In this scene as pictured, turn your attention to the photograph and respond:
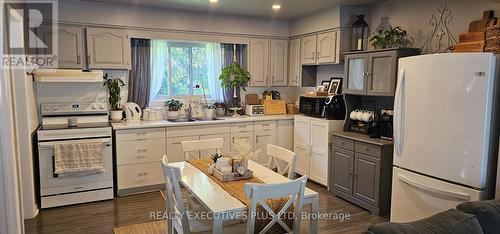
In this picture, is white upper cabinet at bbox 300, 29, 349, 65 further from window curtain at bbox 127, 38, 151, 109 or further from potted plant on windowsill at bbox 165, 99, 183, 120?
window curtain at bbox 127, 38, 151, 109

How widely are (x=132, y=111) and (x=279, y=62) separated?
2.46 meters

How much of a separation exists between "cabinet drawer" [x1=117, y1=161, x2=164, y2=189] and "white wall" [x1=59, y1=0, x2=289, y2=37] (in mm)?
1875

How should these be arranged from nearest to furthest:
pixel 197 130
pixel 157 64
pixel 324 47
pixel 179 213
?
pixel 179 213
pixel 197 130
pixel 324 47
pixel 157 64

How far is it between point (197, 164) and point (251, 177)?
0.59 m

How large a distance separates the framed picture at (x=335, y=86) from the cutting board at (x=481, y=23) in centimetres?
185

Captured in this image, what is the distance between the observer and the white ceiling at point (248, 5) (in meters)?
4.21

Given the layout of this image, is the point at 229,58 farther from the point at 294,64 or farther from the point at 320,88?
the point at 320,88

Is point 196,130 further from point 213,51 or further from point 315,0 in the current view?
point 315,0

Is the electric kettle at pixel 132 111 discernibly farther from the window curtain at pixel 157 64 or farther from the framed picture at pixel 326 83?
the framed picture at pixel 326 83

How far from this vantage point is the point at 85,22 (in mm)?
4188

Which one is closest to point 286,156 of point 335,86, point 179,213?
point 179,213

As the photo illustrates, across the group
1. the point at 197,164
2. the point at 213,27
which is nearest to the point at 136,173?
the point at 197,164

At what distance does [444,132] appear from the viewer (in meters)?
2.69

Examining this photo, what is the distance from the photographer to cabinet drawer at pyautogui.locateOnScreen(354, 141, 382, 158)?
354 centimetres
